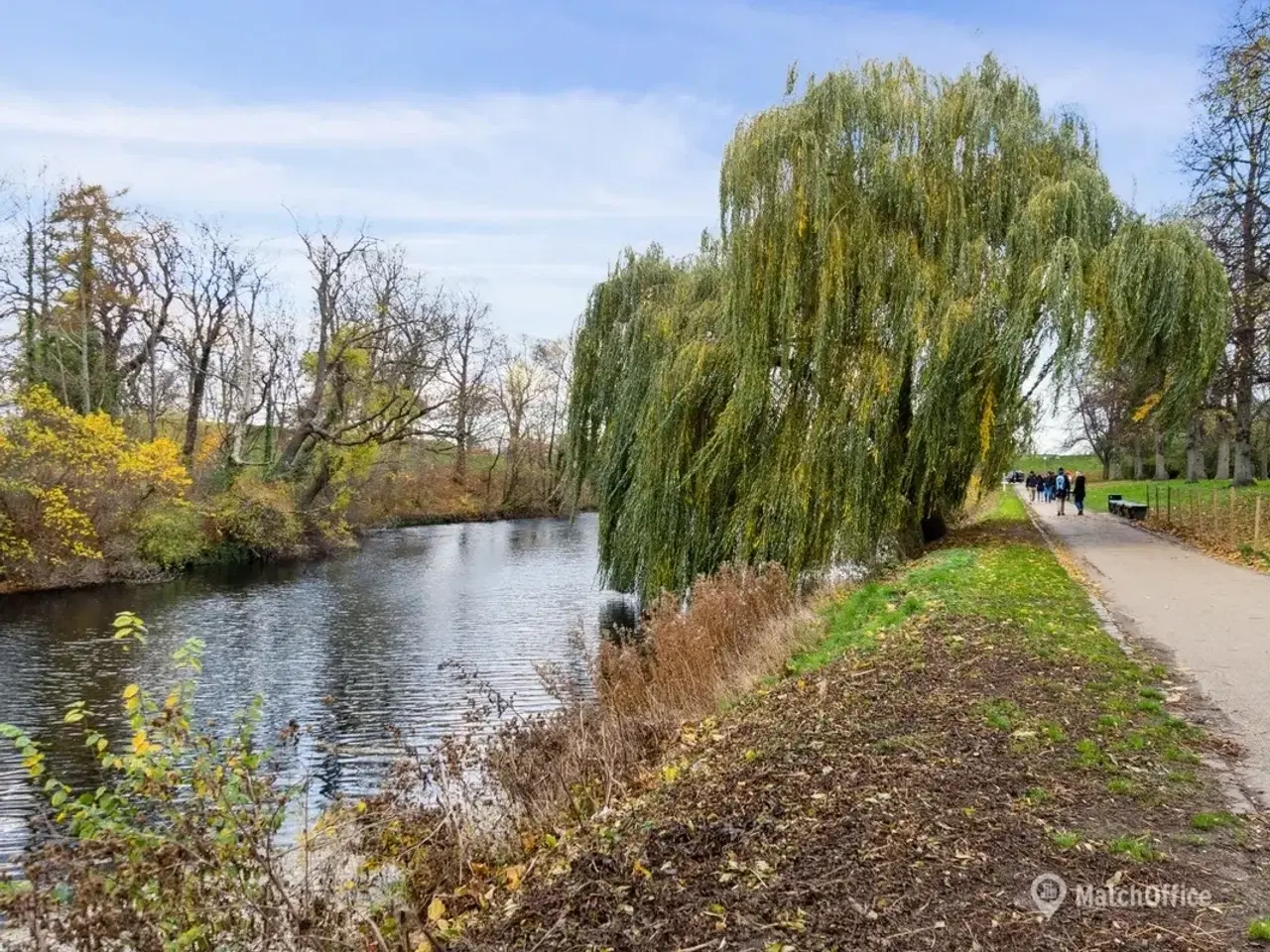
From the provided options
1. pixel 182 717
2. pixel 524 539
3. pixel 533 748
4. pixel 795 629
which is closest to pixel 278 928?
pixel 182 717

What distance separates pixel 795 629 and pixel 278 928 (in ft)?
21.6

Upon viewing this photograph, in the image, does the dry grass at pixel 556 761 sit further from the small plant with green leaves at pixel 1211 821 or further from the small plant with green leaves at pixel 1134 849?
the small plant with green leaves at pixel 1211 821

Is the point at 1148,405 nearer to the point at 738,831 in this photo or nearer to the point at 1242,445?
the point at 738,831

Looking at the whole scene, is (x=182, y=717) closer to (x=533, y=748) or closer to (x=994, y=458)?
(x=533, y=748)

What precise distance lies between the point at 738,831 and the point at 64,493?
73.5 ft

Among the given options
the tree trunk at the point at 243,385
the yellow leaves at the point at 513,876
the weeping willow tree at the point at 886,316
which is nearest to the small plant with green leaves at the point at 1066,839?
the yellow leaves at the point at 513,876

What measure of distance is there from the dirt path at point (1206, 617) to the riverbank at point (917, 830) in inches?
14.6

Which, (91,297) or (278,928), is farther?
(91,297)

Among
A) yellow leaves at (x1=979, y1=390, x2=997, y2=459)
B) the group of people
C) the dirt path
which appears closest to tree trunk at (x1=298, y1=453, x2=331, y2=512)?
the dirt path

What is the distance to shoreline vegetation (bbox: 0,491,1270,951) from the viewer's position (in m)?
3.44

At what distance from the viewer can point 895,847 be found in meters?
3.80

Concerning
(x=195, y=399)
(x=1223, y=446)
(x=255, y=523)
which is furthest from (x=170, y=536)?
(x=1223, y=446)

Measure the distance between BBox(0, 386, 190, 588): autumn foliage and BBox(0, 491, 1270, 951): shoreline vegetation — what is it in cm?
1745

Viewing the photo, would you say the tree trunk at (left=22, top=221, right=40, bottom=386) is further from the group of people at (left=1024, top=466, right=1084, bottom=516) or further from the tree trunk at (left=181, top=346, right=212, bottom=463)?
the group of people at (left=1024, top=466, right=1084, bottom=516)
